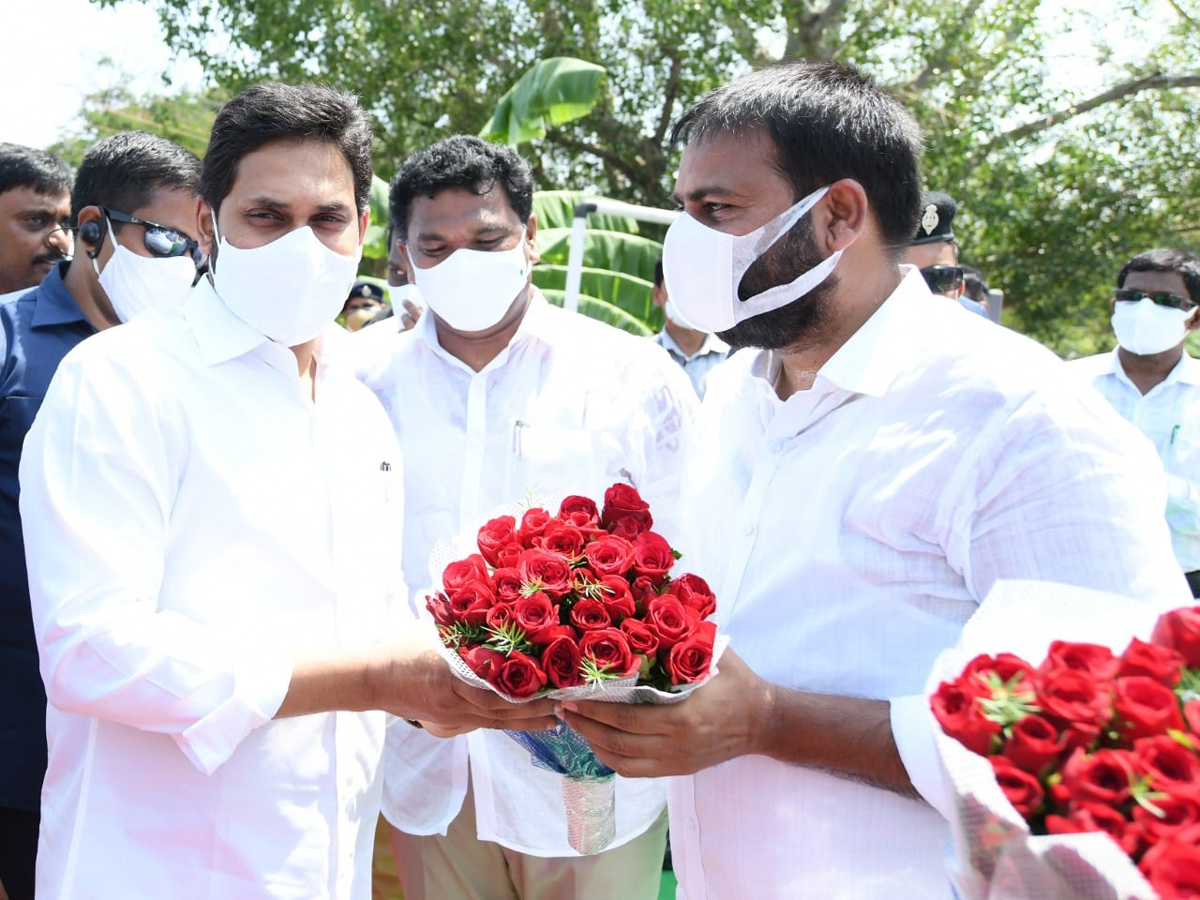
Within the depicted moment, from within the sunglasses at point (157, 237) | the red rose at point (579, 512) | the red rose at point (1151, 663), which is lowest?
the red rose at point (579, 512)

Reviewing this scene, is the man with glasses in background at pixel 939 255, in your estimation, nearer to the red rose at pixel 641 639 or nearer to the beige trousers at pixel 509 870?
the beige trousers at pixel 509 870

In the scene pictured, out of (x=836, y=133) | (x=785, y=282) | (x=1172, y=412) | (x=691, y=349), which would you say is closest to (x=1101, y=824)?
(x=785, y=282)

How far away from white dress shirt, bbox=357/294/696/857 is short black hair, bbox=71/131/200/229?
0.87 metres

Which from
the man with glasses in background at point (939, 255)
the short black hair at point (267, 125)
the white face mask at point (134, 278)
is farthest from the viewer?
the man with glasses in background at point (939, 255)

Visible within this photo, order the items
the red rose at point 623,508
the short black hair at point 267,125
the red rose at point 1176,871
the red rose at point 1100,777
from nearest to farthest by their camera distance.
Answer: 1. the red rose at point 1176,871
2. the red rose at point 1100,777
3. the red rose at point 623,508
4. the short black hair at point 267,125

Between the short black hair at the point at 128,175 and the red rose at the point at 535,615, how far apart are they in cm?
206

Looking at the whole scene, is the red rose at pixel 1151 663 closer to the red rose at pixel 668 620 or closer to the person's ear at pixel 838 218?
the red rose at pixel 668 620

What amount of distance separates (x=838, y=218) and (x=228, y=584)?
1502 mm

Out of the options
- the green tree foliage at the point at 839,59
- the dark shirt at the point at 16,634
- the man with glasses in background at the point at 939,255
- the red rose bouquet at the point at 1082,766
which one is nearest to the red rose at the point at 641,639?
the red rose bouquet at the point at 1082,766

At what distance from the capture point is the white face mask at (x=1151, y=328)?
21.6ft

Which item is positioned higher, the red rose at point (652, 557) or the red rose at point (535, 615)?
the red rose at point (652, 557)

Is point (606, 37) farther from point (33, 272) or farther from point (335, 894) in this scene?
point (335, 894)

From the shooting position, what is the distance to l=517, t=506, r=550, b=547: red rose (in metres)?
2.18

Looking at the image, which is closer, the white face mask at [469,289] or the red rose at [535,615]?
the red rose at [535,615]
